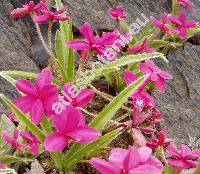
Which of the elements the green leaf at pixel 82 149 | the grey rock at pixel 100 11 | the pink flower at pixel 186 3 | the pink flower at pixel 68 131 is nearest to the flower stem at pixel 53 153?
the green leaf at pixel 82 149

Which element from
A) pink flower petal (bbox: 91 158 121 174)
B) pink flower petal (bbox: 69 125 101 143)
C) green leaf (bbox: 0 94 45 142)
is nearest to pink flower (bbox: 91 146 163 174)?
pink flower petal (bbox: 91 158 121 174)

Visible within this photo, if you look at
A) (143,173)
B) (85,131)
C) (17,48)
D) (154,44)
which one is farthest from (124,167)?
(154,44)

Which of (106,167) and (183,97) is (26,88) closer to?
(106,167)

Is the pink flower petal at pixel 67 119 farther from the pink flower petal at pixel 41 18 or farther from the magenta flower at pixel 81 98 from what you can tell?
the pink flower petal at pixel 41 18

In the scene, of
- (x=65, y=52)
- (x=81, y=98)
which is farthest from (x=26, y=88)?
(x=65, y=52)

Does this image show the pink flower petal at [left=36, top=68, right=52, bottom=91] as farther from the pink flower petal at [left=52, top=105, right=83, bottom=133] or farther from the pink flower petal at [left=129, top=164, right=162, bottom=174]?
the pink flower petal at [left=129, top=164, right=162, bottom=174]

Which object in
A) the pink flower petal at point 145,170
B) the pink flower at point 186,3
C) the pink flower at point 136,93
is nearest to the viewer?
the pink flower petal at point 145,170
